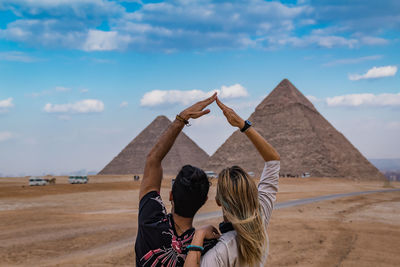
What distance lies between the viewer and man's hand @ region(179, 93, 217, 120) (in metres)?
2.77

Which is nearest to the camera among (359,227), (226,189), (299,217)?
(226,189)

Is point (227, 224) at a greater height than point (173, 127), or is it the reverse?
point (173, 127)

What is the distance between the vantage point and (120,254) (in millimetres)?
9836

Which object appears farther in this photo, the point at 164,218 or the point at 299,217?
the point at 299,217

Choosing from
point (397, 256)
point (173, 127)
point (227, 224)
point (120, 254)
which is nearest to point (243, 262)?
point (227, 224)

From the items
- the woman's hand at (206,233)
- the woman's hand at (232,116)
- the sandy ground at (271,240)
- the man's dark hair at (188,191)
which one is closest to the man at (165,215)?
the man's dark hair at (188,191)

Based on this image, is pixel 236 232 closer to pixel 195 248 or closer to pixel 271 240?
pixel 195 248

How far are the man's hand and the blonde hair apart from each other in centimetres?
49

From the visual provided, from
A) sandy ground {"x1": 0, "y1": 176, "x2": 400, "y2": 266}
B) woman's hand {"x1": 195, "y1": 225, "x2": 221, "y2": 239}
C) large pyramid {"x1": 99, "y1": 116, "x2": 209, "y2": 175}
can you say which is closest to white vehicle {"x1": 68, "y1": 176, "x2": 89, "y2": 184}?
sandy ground {"x1": 0, "y1": 176, "x2": 400, "y2": 266}

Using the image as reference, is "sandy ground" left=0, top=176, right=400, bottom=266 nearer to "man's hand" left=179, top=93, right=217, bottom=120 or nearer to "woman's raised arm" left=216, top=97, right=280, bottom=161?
"woman's raised arm" left=216, top=97, right=280, bottom=161

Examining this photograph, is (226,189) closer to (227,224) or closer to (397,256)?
(227,224)

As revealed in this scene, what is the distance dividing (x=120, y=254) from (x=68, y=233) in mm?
3736

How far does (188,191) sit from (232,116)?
650mm

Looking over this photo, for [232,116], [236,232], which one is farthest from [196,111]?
[236,232]
